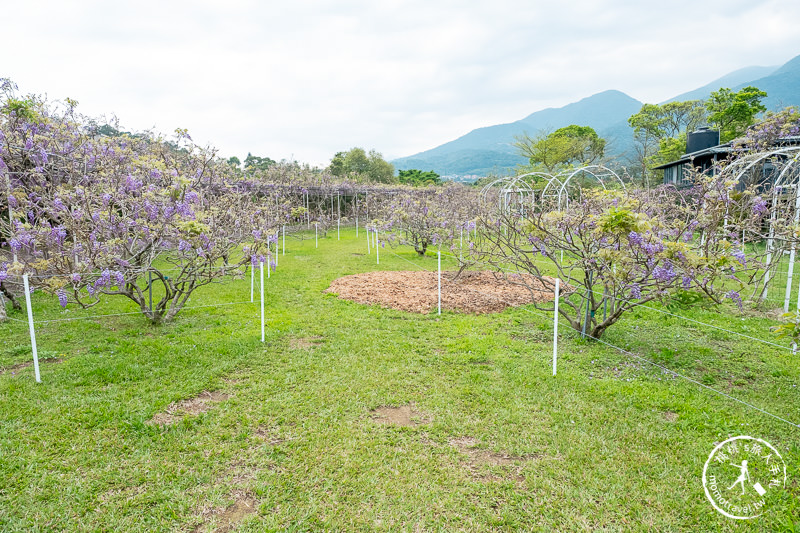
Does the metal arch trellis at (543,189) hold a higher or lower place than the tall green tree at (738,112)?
lower

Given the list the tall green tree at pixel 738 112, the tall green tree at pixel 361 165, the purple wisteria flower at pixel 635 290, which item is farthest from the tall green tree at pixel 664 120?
the purple wisteria flower at pixel 635 290

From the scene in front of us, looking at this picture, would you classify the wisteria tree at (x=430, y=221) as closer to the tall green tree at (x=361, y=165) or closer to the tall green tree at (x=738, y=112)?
the tall green tree at (x=738, y=112)

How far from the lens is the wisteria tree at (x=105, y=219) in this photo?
508 centimetres

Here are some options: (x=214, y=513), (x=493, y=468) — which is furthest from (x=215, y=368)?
(x=493, y=468)

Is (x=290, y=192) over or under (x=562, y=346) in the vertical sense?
over

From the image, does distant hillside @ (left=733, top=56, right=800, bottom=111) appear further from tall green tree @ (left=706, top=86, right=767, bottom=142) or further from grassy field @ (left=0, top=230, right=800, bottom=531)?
grassy field @ (left=0, top=230, right=800, bottom=531)

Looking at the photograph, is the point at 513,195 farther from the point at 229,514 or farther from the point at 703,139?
the point at 703,139

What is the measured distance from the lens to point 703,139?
21281 mm

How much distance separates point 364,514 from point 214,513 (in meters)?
0.94

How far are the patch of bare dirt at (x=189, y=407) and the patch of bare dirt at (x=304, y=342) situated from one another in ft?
4.37

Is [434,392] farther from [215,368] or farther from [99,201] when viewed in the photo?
[99,201]

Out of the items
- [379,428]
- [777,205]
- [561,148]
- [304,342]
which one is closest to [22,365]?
[304,342]

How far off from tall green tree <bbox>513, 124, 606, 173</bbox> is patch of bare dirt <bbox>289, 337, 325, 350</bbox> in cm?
2921

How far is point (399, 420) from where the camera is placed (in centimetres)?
365
